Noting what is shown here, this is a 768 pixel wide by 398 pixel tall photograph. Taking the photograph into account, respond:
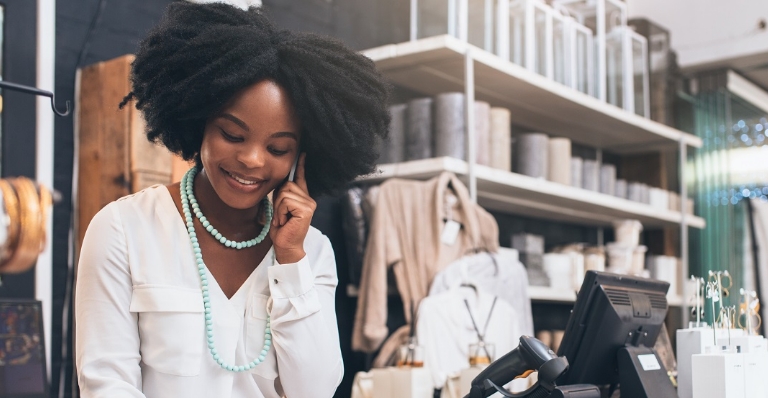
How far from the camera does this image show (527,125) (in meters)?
3.98

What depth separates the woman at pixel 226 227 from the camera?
135cm

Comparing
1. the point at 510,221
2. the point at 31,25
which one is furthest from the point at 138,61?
the point at 510,221

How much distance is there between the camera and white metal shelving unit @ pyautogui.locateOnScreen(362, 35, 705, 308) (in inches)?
115

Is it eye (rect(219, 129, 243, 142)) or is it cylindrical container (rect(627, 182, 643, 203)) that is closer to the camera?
eye (rect(219, 129, 243, 142))

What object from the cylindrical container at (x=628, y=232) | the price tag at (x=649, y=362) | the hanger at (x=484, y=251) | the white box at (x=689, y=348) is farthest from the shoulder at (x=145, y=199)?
the cylindrical container at (x=628, y=232)

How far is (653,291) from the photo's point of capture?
1.81 metres

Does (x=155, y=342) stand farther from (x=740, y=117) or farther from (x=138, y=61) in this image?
(x=740, y=117)

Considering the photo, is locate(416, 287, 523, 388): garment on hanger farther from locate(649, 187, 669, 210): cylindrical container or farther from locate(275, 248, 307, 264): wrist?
locate(649, 187, 669, 210): cylindrical container

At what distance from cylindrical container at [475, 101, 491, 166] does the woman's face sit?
5.50ft

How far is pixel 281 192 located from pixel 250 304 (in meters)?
0.21

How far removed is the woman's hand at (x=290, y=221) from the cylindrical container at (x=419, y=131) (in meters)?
1.44

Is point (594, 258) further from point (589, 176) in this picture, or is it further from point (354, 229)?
point (354, 229)

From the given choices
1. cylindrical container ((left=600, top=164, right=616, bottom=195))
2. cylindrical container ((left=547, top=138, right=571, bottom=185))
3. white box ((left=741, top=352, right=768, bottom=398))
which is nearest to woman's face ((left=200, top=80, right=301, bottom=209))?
white box ((left=741, top=352, right=768, bottom=398))

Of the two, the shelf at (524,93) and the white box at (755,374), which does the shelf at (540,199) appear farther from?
the white box at (755,374)
